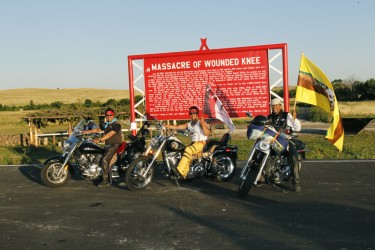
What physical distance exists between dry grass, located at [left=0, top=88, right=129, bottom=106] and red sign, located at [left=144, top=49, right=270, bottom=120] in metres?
71.6

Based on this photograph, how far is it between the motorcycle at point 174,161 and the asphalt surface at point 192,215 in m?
0.23

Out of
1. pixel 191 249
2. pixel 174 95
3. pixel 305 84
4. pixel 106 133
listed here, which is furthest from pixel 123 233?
pixel 174 95

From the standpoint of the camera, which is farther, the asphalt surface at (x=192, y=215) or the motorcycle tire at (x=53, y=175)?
the motorcycle tire at (x=53, y=175)

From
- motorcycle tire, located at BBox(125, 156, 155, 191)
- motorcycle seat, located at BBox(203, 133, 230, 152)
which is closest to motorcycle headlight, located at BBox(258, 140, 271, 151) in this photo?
motorcycle seat, located at BBox(203, 133, 230, 152)

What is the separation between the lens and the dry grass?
287ft

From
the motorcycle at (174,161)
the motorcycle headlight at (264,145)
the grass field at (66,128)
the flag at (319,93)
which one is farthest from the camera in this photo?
the grass field at (66,128)

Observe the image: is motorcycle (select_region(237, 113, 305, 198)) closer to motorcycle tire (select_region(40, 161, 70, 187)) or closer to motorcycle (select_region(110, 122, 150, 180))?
motorcycle (select_region(110, 122, 150, 180))

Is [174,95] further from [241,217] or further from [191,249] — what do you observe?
[191,249]

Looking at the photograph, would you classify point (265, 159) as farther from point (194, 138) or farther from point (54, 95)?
point (54, 95)

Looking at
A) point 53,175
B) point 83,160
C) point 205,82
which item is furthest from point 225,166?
point 205,82


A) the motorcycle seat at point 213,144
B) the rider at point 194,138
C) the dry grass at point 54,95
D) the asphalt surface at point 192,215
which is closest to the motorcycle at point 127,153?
the asphalt surface at point 192,215

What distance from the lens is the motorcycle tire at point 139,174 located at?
8.86 m

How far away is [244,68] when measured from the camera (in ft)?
42.2

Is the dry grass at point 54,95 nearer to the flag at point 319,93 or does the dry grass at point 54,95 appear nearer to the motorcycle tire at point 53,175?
the flag at point 319,93
